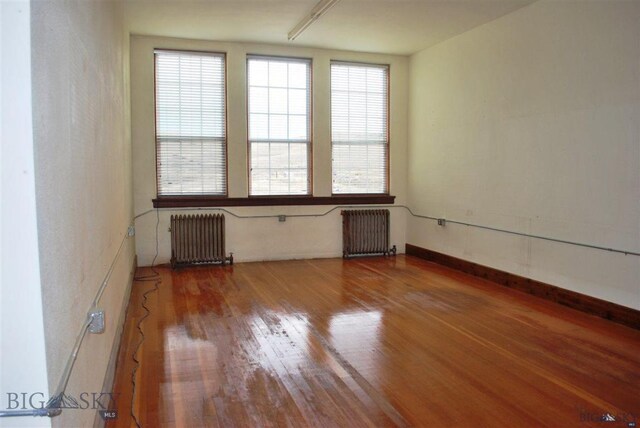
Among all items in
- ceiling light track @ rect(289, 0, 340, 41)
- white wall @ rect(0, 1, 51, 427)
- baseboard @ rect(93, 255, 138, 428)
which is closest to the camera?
white wall @ rect(0, 1, 51, 427)

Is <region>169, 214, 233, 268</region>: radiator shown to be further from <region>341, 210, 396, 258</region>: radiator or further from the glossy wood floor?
<region>341, 210, 396, 258</region>: radiator

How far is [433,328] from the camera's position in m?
4.39

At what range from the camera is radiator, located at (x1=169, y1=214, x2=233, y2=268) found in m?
7.19

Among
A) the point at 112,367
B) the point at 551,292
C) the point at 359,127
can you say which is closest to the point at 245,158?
the point at 359,127

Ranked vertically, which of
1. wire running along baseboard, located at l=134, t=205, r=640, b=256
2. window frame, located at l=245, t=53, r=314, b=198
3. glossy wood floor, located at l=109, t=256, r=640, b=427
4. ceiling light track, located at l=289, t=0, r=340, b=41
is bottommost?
glossy wood floor, located at l=109, t=256, r=640, b=427

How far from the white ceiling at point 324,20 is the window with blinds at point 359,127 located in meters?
0.68

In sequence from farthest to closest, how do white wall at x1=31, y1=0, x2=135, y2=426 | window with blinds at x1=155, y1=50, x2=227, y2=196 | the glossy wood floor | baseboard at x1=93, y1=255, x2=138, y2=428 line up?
window with blinds at x1=155, y1=50, x2=227, y2=196 < the glossy wood floor < baseboard at x1=93, y1=255, x2=138, y2=428 < white wall at x1=31, y1=0, x2=135, y2=426

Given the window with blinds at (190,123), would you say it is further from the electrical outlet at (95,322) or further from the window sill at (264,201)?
the electrical outlet at (95,322)

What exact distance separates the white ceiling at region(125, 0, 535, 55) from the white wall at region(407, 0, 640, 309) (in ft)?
1.34

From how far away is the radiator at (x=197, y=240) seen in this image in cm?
719

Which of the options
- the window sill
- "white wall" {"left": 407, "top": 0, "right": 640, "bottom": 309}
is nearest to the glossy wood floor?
"white wall" {"left": 407, "top": 0, "right": 640, "bottom": 309}

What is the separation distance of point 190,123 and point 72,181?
5.51 metres

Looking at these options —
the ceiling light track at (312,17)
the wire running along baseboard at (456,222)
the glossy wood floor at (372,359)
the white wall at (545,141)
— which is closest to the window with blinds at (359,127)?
the wire running along baseboard at (456,222)

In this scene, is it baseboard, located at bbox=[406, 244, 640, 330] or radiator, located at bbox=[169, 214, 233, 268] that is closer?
baseboard, located at bbox=[406, 244, 640, 330]
